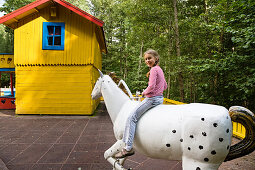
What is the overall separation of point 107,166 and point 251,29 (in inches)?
196

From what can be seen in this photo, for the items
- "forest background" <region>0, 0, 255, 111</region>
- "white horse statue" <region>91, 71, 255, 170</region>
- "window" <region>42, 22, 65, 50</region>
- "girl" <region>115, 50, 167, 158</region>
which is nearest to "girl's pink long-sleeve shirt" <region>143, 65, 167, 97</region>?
"girl" <region>115, 50, 167, 158</region>

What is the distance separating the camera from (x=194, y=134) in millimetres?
1596

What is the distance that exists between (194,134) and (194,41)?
10.4 meters

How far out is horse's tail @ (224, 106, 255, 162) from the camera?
163cm

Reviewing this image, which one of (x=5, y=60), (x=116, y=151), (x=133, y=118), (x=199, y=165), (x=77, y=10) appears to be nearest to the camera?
(x=199, y=165)

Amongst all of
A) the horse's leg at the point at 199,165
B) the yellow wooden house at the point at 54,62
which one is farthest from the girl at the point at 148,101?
the yellow wooden house at the point at 54,62

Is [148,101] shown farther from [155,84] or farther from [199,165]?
[199,165]

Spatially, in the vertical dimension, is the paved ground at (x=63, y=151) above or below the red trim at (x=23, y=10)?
below

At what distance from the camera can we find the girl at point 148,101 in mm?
1963

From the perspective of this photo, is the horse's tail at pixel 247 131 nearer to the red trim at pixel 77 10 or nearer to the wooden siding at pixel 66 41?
the wooden siding at pixel 66 41

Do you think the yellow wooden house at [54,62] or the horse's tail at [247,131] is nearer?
the horse's tail at [247,131]

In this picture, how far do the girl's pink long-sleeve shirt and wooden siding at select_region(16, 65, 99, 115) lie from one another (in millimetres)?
6337

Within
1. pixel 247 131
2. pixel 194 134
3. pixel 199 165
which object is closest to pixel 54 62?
pixel 194 134

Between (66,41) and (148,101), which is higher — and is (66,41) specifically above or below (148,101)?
above
